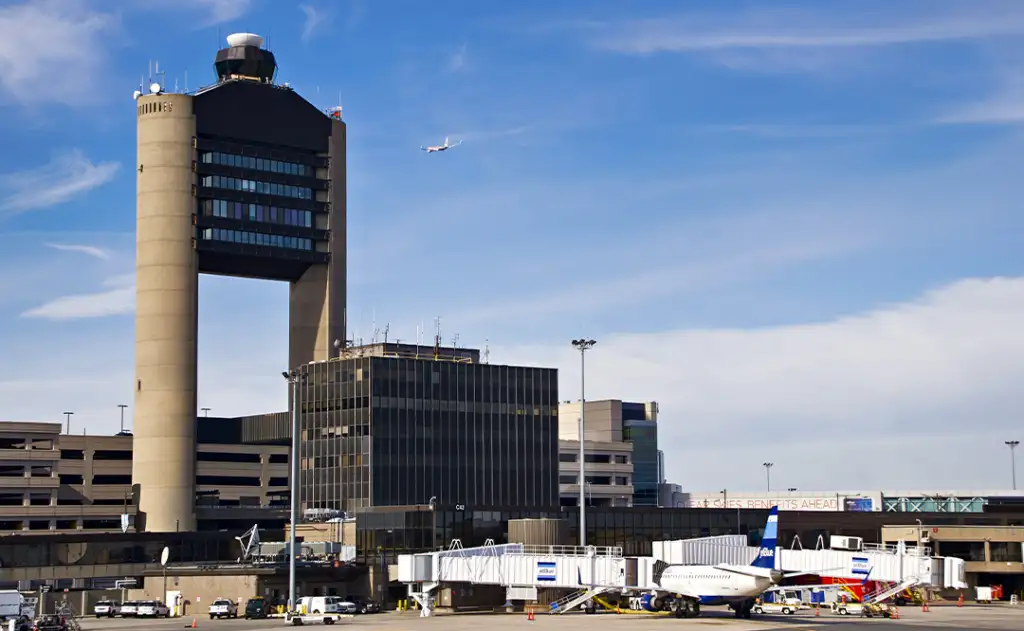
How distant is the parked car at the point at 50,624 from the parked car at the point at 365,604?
31.9 metres

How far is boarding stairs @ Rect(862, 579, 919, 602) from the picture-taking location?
124 m

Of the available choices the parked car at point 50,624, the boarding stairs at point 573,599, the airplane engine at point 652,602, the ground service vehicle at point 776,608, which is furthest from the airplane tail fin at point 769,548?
the parked car at point 50,624

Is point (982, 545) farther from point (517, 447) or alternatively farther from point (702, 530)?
point (517, 447)

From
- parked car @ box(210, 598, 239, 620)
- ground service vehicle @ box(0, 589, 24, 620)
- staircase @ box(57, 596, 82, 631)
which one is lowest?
parked car @ box(210, 598, 239, 620)

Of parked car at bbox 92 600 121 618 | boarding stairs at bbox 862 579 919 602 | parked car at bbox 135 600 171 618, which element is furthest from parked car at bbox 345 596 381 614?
boarding stairs at bbox 862 579 919 602

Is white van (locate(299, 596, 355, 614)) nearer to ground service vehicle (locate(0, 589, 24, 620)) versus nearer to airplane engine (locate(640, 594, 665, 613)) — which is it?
airplane engine (locate(640, 594, 665, 613))

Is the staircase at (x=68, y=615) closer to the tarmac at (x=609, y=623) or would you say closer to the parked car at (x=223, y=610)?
the tarmac at (x=609, y=623)

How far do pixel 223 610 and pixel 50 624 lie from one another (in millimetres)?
22654

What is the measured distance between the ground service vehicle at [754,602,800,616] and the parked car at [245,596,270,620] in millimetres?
44077

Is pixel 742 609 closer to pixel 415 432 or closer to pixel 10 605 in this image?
pixel 10 605

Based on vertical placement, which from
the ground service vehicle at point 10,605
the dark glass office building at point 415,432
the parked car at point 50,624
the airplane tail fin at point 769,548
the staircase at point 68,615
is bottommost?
the staircase at point 68,615

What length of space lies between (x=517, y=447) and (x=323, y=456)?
28.2 m

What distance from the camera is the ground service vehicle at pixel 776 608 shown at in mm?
125812

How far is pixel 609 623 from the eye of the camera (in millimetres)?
104000
